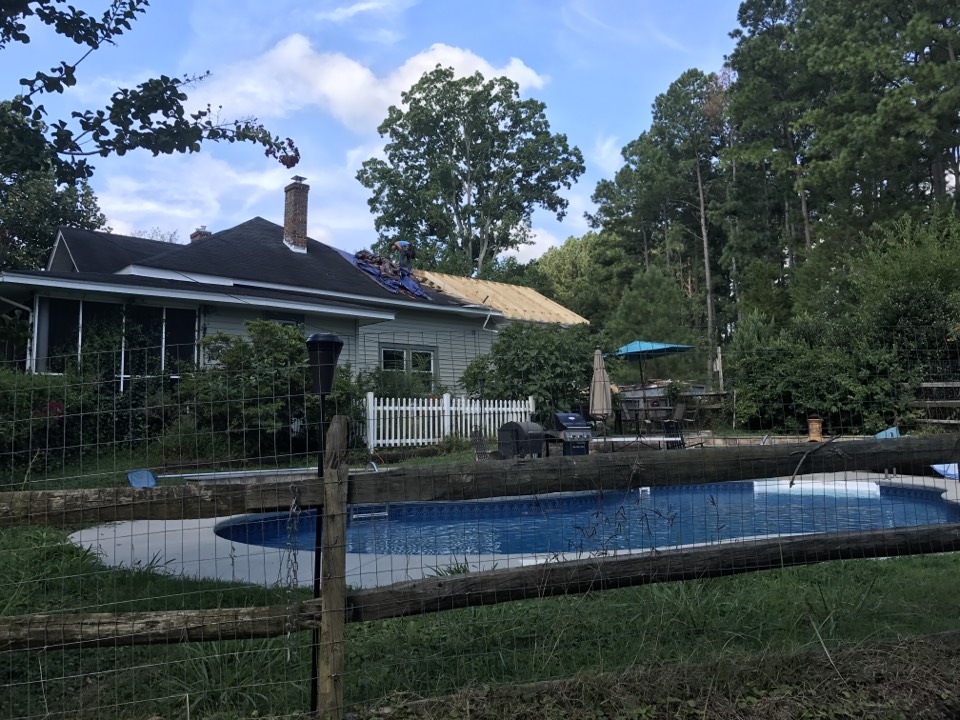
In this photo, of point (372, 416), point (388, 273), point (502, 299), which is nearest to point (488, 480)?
point (372, 416)

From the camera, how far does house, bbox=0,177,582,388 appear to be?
13.6m

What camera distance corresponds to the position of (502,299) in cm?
2497

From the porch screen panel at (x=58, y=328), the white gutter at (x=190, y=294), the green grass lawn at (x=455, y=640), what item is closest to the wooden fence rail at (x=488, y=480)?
the green grass lawn at (x=455, y=640)

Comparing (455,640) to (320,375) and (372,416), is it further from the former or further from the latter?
(372,416)

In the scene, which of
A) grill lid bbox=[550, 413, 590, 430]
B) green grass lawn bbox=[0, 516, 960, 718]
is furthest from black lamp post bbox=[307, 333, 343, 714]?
grill lid bbox=[550, 413, 590, 430]

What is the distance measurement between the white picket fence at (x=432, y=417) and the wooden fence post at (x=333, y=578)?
995 centimetres

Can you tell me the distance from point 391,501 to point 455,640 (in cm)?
110

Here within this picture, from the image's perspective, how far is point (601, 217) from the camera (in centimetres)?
4631

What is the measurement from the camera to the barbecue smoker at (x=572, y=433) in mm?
12742

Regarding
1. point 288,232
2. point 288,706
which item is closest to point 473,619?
point 288,706

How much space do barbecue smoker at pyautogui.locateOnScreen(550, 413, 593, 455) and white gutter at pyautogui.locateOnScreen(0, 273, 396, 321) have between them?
5706 millimetres

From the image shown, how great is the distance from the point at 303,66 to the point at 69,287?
5.93m

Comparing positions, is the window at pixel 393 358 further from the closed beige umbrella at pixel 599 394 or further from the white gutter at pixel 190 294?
the closed beige umbrella at pixel 599 394

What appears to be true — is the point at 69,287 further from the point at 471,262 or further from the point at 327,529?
the point at 471,262
